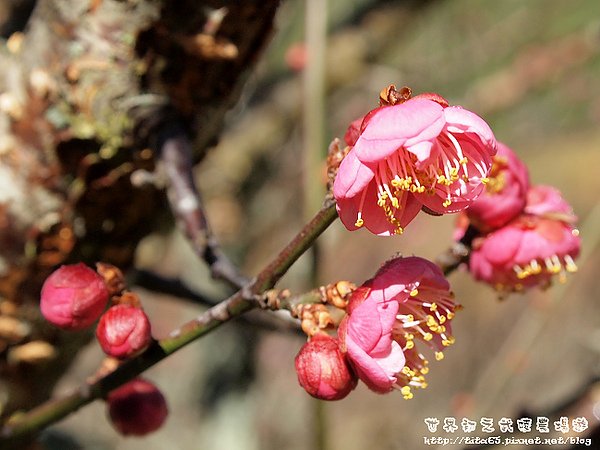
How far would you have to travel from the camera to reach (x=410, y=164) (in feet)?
2.58

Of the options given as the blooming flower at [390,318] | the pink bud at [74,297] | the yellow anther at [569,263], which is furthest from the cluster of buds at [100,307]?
the yellow anther at [569,263]

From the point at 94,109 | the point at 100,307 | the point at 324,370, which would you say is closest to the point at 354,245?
the point at 94,109

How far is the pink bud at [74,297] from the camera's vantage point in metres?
0.91

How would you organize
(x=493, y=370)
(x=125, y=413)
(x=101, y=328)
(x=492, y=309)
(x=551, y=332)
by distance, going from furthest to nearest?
(x=492, y=309)
(x=551, y=332)
(x=493, y=370)
(x=125, y=413)
(x=101, y=328)

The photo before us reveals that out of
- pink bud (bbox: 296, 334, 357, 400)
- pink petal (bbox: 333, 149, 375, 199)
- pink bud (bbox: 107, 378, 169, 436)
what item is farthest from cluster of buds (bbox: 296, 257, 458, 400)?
pink bud (bbox: 107, 378, 169, 436)

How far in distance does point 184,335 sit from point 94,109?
49 cm

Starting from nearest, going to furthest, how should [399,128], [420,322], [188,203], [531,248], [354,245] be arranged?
1. [399,128]
2. [420,322]
3. [531,248]
4. [188,203]
5. [354,245]

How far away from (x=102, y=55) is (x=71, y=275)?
0.41 m

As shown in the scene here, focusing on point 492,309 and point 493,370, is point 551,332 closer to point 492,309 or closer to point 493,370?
point 492,309

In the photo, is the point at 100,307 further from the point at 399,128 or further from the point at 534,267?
the point at 534,267

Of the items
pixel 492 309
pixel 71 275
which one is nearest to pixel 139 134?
pixel 71 275

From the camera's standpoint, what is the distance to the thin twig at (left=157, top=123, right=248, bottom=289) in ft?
3.37

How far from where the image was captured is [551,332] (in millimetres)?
3758

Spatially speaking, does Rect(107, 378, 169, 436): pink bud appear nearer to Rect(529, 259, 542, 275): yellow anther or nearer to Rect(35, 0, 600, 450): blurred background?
Rect(35, 0, 600, 450): blurred background
